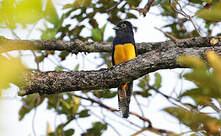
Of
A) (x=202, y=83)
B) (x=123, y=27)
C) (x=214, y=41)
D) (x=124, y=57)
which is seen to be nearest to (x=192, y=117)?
(x=202, y=83)

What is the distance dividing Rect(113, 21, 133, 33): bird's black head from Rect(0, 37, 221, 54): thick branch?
750mm

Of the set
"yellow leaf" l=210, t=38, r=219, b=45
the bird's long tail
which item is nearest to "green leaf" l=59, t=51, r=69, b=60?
the bird's long tail

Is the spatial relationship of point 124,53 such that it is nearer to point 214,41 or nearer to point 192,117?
point 214,41

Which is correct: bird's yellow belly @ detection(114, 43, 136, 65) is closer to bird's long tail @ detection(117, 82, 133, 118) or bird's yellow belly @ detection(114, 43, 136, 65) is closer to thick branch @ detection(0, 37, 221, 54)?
thick branch @ detection(0, 37, 221, 54)

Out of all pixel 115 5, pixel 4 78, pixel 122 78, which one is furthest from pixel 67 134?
pixel 4 78

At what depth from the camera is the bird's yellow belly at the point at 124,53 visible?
4.34 metres

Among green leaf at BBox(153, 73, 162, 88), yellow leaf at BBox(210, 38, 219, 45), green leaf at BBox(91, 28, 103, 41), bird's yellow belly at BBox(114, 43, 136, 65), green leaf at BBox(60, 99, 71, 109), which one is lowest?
green leaf at BBox(60, 99, 71, 109)

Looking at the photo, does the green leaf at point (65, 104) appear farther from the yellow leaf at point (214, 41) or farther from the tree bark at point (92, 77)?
the yellow leaf at point (214, 41)

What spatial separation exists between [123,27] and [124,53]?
3.42ft

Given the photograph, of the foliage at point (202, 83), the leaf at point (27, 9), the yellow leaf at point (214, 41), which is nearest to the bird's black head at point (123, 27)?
the yellow leaf at point (214, 41)

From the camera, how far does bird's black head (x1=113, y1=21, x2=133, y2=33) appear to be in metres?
5.24

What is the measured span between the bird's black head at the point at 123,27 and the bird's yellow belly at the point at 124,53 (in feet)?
2.92

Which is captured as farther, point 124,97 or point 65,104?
point 65,104

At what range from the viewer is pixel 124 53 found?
4.41 meters
